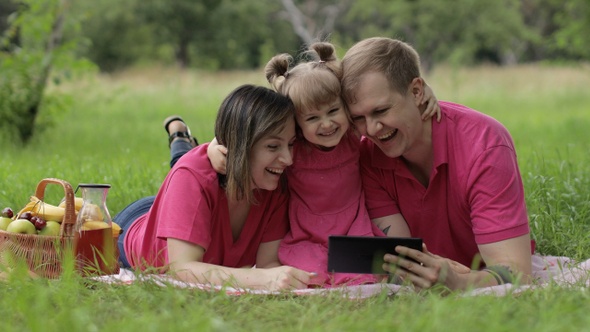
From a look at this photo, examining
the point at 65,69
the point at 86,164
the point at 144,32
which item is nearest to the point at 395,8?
the point at 144,32

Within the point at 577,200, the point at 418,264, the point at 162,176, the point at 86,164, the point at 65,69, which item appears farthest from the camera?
the point at 65,69

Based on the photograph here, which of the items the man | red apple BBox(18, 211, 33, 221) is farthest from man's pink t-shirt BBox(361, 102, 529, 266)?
red apple BBox(18, 211, 33, 221)

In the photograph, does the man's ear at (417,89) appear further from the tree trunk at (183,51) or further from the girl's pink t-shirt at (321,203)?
the tree trunk at (183,51)

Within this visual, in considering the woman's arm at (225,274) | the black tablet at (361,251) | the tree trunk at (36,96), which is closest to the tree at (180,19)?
the tree trunk at (36,96)

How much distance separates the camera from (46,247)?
4438 millimetres

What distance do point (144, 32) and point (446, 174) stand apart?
41.4 meters

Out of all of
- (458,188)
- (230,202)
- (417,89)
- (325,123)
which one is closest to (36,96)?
(230,202)

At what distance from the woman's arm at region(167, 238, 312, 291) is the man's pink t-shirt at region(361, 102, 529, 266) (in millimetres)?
742

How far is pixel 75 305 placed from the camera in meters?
3.57

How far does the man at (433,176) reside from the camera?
4.13 meters

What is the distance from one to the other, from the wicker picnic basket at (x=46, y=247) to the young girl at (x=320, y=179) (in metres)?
0.84

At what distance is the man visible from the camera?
4.13 m

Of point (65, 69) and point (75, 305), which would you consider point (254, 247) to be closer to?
point (75, 305)

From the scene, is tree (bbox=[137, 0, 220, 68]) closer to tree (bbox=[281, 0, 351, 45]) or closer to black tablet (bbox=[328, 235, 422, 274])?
tree (bbox=[281, 0, 351, 45])
